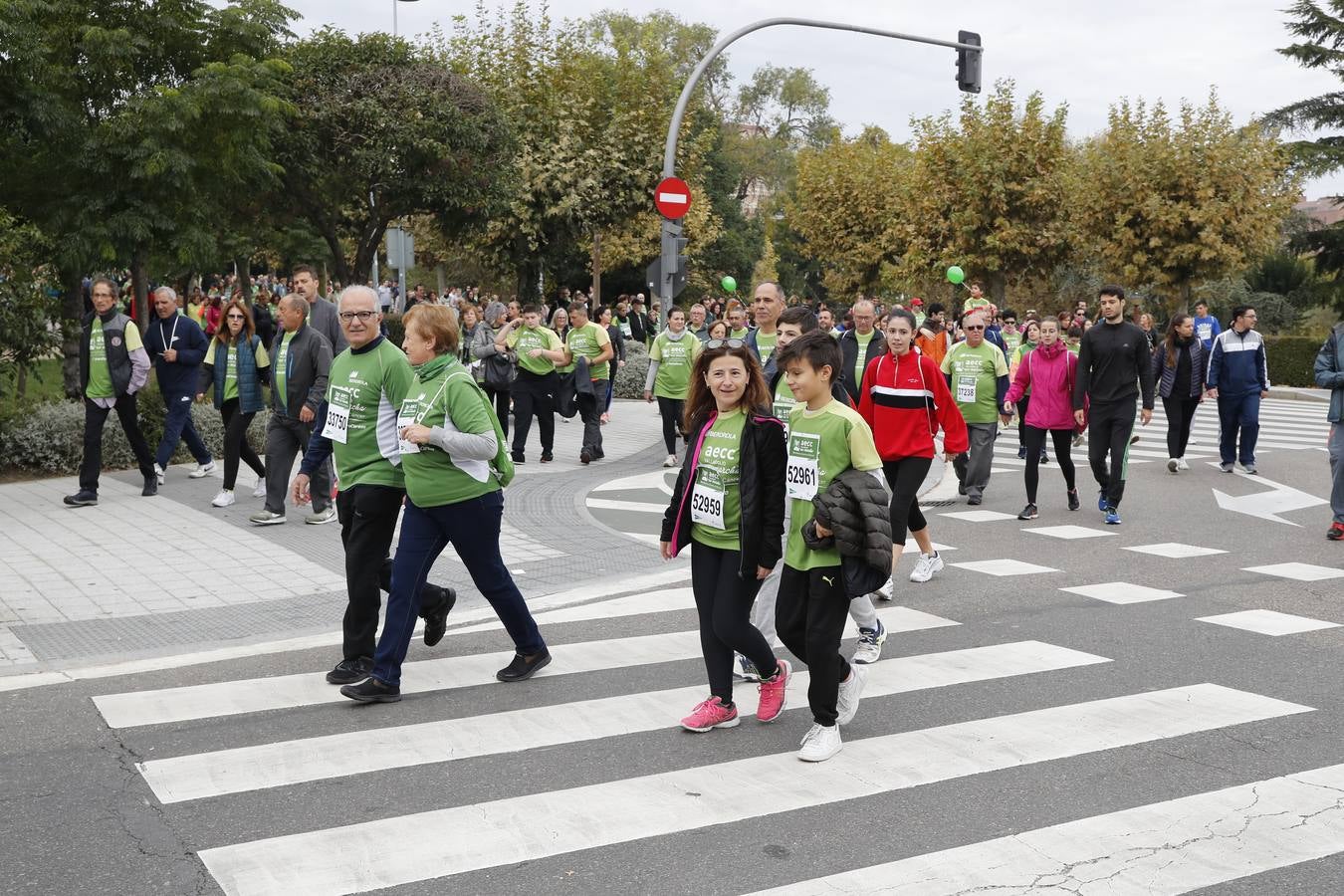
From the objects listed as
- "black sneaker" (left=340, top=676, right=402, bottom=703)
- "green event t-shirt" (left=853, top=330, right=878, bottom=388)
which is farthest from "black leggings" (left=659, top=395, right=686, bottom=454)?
"black sneaker" (left=340, top=676, right=402, bottom=703)

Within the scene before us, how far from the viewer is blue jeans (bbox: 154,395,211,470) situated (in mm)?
12539

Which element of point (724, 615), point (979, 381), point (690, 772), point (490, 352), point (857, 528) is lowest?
point (690, 772)

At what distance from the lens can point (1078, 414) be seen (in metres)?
11.7

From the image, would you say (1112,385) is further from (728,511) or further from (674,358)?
(728,511)

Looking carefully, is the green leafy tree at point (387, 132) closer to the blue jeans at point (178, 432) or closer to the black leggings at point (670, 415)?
the black leggings at point (670, 415)

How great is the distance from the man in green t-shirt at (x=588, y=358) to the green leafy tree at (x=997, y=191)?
24.1m

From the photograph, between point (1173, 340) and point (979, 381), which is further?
point (1173, 340)

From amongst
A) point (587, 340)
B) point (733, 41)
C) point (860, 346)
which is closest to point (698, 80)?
point (733, 41)

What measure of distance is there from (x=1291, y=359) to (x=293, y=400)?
29.4 meters

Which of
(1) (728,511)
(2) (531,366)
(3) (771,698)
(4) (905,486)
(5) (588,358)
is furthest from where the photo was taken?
(5) (588,358)

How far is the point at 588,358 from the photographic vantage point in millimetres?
16344

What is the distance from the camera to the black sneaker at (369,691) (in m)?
6.07

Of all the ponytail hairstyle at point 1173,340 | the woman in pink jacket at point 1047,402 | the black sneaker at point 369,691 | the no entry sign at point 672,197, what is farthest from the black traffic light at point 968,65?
the black sneaker at point 369,691

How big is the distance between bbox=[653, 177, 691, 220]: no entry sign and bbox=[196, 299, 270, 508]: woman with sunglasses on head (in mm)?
7394
